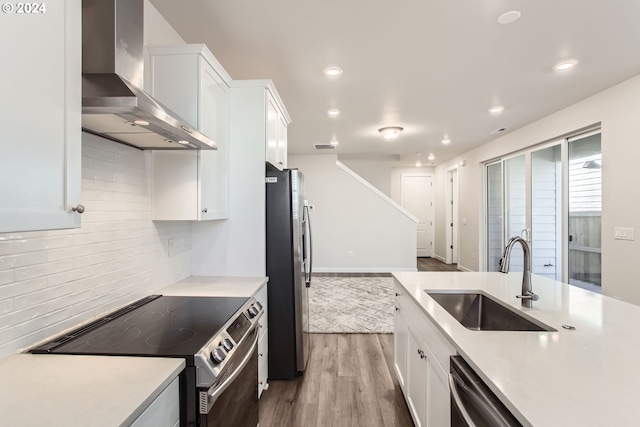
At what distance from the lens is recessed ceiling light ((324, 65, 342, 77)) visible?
2.79 meters

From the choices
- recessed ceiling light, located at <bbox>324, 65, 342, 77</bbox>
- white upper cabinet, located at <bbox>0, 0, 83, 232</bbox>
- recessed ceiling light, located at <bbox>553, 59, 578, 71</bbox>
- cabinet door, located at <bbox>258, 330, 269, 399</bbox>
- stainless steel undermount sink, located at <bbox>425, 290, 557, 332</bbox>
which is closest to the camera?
white upper cabinet, located at <bbox>0, 0, 83, 232</bbox>

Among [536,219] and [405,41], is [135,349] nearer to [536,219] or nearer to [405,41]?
[405,41]

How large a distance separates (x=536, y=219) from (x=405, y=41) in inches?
145

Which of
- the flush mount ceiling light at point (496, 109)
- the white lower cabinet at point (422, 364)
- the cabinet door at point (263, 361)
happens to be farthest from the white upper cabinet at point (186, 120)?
the flush mount ceiling light at point (496, 109)

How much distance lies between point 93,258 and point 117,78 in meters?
0.88

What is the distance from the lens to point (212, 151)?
7.00 feet

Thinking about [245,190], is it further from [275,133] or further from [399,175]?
[399,175]

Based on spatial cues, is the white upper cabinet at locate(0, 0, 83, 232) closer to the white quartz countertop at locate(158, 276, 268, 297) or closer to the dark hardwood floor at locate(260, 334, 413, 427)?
the white quartz countertop at locate(158, 276, 268, 297)

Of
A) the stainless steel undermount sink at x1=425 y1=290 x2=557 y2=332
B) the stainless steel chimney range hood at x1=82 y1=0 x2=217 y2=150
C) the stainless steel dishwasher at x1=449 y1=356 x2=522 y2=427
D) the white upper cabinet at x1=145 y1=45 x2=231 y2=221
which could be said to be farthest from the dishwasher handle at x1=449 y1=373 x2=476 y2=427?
the white upper cabinet at x1=145 y1=45 x2=231 y2=221

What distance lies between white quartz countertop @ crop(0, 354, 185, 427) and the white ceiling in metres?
2.01

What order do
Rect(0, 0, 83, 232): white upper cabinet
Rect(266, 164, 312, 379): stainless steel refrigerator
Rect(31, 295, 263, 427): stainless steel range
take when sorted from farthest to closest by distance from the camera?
Rect(266, 164, 312, 379): stainless steel refrigerator < Rect(31, 295, 263, 427): stainless steel range < Rect(0, 0, 83, 232): white upper cabinet

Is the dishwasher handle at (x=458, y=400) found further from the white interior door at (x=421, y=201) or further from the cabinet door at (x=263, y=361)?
the white interior door at (x=421, y=201)

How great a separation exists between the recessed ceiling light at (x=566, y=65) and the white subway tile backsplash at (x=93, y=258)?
3.43 metres

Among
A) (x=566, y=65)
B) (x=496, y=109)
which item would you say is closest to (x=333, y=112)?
(x=496, y=109)
